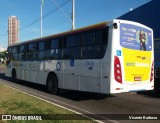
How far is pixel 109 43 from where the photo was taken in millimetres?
10992

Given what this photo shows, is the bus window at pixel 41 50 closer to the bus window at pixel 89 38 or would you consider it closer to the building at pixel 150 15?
the bus window at pixel 89 38

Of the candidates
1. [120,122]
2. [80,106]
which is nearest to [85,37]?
[80,106]

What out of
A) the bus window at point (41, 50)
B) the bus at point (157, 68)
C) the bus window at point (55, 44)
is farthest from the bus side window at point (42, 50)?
the bus at point (157, 68)

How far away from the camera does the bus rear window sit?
1123 centimetres

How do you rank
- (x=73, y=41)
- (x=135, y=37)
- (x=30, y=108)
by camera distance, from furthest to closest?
(x=73, y=41), (x=135, y=37), (x=30, y=108)

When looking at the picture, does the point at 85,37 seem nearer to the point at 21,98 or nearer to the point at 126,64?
the point at 126,64

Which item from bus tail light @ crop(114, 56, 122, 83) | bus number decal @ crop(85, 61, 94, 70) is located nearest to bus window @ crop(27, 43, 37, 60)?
Result: bus number decal @ crop(85, 61, 94, 70)

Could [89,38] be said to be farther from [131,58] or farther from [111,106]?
[111,106]

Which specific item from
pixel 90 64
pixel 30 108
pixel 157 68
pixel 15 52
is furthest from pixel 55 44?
pixel 15 52

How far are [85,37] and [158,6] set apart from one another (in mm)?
6230

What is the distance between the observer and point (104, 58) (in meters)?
11.2

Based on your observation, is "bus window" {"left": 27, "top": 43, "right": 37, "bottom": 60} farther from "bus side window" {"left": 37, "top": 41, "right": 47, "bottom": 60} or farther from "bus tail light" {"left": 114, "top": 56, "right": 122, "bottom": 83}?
"bus tail light" {"left": 114, "top": 56, "right": 122, "bottom": 83}

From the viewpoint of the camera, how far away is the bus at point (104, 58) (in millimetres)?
10977

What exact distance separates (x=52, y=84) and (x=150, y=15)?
684 centimetres
